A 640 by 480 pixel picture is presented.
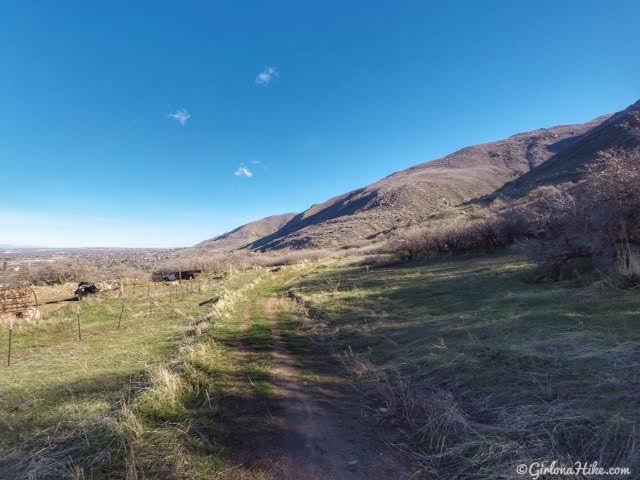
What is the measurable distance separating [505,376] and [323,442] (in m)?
2.95

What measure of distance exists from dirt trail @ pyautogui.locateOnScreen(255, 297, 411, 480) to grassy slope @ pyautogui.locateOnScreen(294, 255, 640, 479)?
38 cm

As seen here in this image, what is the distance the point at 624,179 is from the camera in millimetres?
9391

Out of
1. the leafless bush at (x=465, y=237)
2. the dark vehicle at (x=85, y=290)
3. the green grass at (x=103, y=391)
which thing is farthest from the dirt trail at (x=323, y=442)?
the dark vehicle at (x=85, y=290)

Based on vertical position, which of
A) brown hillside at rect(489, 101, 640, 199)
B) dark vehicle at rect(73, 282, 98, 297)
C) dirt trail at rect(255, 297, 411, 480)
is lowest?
dirt trail at rect(255, 297, 411, 480)

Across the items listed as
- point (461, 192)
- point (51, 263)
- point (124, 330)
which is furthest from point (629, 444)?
point (461, 192)

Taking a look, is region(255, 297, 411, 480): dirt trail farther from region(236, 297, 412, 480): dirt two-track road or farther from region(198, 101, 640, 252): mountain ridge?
region(198, 101, 640, 252): mountain ridge

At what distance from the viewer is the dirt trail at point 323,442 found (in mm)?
3697

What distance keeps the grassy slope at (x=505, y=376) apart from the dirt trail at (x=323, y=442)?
38cm

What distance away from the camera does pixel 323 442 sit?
427 centimetres

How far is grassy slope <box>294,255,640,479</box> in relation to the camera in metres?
3.46

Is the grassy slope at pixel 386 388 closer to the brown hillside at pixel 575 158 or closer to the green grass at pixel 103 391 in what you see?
the green grass at pixel 103 391

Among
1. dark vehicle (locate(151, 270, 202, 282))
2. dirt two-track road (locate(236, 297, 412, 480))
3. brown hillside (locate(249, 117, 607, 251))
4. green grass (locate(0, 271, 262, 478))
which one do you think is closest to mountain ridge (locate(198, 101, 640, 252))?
brown hillside (locate(249, 117, 607, 251))

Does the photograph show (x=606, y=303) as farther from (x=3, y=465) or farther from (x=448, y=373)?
(x=3, y=465)

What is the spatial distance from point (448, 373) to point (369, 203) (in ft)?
310
